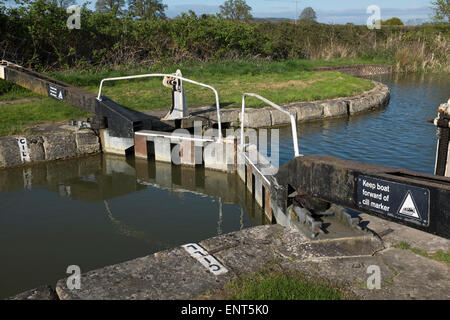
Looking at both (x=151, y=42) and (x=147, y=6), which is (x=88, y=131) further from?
(x=147, y=6)

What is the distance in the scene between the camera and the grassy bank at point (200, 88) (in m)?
12.8

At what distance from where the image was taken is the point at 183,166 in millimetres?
10602

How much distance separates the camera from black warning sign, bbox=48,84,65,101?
449 inches

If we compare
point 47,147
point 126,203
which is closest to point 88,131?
point 47,147

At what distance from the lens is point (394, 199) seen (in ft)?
10.2

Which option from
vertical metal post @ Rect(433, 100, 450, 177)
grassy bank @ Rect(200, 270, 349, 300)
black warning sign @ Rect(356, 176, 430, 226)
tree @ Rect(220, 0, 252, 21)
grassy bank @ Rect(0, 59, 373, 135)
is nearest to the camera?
black warning sign @ Rect(356, 176, 430, 226)

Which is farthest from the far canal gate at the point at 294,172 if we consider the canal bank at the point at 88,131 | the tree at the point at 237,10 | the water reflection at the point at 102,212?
the tree at the point at 237,10

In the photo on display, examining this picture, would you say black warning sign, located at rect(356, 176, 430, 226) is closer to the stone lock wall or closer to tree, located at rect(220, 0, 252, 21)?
the stone lock wall

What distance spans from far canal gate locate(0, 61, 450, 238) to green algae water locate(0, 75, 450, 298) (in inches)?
18.7

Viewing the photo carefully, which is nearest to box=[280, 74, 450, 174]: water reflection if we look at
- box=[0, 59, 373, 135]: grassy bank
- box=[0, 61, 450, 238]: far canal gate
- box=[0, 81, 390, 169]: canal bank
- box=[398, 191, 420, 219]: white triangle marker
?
box=[0, 81, 390, 169]: canal bank

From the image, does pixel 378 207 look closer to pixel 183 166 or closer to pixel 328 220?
pixel 328 220

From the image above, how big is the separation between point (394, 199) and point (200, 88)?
1409cm
